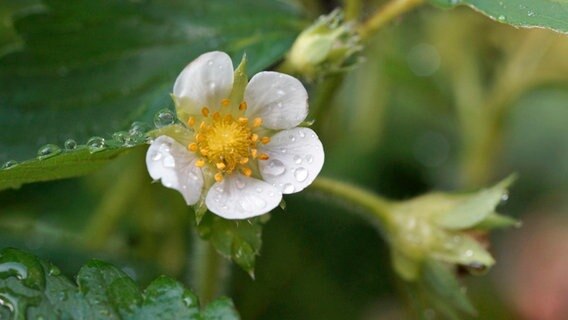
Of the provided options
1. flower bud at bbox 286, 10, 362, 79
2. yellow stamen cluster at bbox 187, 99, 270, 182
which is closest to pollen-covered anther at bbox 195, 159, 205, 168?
yellow stamen cluster at bbox 187, 99, 270, 182

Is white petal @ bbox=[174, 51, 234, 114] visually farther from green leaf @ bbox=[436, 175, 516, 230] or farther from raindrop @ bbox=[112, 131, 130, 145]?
green leaf @ bbox=[436, 175, 516, 230]

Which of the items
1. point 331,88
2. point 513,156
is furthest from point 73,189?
point 513,156

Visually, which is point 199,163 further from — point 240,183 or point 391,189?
point 391,189

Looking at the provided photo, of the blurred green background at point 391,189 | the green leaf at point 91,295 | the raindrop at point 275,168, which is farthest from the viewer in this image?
the blurred green background at point 391,189

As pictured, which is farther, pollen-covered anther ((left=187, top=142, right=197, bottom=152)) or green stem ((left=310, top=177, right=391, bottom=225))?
green stem ((left=310, top=177, right=391, bottom=225))

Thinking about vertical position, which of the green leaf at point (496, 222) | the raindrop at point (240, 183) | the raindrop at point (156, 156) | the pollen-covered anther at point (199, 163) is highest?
the raindrop at point (156, 156)

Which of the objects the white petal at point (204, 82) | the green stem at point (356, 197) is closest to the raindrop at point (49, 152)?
the white petal at point (204, 82)

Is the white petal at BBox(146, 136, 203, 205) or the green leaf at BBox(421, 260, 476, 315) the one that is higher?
the white petal at BBox(146, 136, 203, 205)

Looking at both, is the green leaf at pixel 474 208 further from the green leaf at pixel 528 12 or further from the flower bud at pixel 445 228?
the green leaf at pixel 528 12
